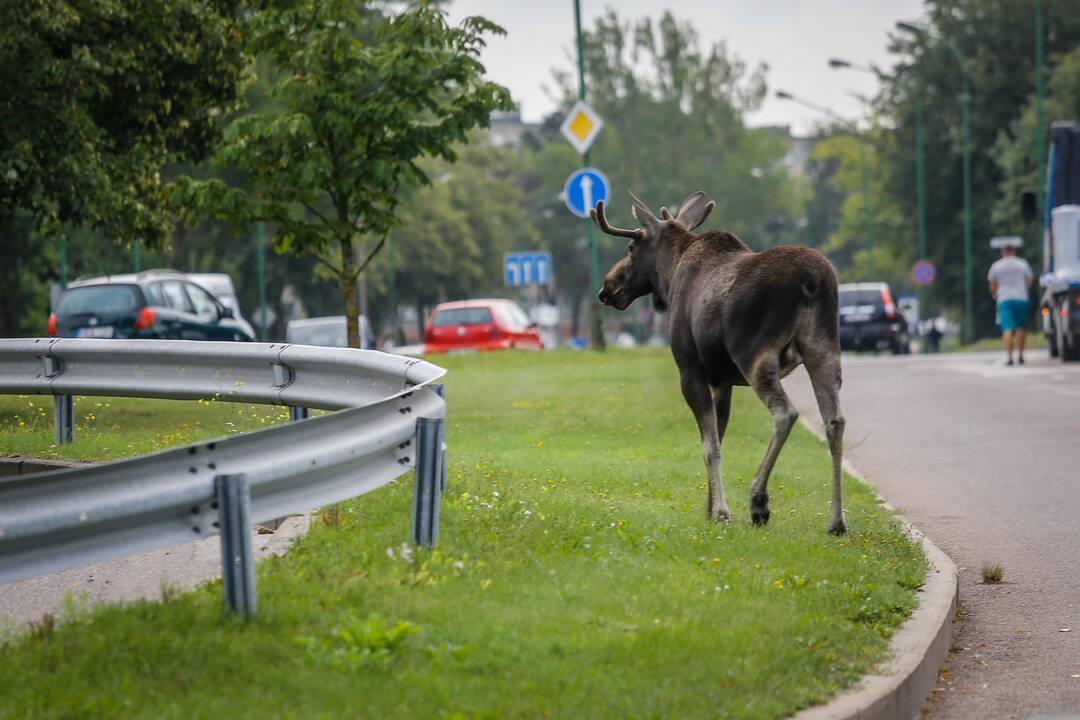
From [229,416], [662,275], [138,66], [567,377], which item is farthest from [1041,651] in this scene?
[567,377]

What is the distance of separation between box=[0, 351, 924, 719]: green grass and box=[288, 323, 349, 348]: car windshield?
2912cm

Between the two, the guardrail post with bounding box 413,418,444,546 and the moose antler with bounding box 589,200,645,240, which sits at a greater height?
the moose antler with bounding box 589,200,645,240

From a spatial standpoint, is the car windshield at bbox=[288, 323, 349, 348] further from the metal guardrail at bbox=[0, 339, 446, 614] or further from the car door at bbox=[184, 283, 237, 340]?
the metal guardrail at bbox=[0, 339, 446, 614]

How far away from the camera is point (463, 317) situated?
112 ft

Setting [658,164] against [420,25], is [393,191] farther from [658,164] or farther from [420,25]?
[658,164]

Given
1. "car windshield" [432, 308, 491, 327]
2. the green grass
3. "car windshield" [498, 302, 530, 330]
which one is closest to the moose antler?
the green grass

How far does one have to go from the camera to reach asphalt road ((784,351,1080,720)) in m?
6.61

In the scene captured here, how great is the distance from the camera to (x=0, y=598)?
7.64 meters

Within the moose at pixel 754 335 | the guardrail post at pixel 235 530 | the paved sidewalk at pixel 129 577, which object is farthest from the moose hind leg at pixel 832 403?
the guardrail post at pixel 235 530

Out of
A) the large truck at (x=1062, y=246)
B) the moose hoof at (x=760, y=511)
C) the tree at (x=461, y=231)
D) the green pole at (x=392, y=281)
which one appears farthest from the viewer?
the tree at (x=461, y=231)

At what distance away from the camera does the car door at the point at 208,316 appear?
1046 inches

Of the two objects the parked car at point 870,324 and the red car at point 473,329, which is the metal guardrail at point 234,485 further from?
the parked car at point 870,324

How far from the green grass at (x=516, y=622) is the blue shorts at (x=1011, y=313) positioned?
18041mm

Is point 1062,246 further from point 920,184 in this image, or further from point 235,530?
point 920,184
